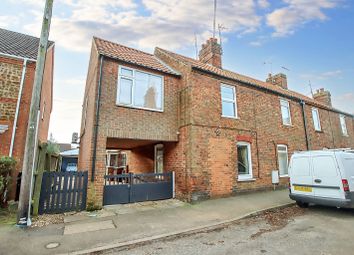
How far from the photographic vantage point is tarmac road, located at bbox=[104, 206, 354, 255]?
164 inches

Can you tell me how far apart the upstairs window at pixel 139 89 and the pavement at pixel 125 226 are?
4.12 meters

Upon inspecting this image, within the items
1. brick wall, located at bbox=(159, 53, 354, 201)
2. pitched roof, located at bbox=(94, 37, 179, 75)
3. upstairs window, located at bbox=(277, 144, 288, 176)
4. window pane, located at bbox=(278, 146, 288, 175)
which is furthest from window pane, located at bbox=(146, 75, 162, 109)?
window pane, located at bbox=(278, 146, 288, 175)

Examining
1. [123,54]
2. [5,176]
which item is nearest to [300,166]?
[123,54]

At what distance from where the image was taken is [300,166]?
7.68 meters

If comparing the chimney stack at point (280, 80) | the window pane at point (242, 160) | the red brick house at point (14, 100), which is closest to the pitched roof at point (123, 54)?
the red brick house at point (14, 100)

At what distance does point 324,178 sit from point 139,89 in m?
7.61

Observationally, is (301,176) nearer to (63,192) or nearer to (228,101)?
(228,101)

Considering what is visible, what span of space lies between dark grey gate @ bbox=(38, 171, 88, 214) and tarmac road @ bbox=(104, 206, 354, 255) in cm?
343

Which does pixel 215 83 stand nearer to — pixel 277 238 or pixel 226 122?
pixel 226 122

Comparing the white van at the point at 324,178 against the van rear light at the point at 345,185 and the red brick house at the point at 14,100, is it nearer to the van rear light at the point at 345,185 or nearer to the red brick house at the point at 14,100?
the van rear light at the point at 345,185

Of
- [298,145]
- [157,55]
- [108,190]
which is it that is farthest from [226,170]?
[157,55]

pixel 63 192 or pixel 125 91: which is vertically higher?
pixel 125 91

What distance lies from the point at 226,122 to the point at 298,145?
6339mm

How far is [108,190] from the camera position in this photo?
25.8ft
